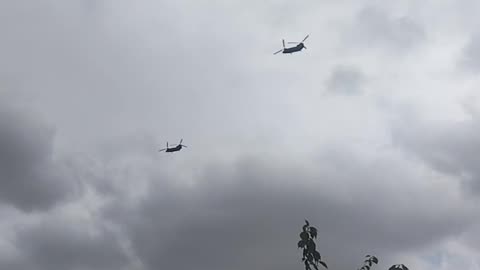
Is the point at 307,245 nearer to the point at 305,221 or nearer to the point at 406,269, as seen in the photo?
the point at 305,221

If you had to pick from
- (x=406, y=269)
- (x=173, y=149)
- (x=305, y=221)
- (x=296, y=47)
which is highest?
(x=173, y=149)

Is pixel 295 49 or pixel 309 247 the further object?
pixel 295 49

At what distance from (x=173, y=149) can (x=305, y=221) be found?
9203cm

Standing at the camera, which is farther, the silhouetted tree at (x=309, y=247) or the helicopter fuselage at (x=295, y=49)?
the helicopter fuselage at (x=295, y=49)

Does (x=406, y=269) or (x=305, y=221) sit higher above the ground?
(x=305, y=221)

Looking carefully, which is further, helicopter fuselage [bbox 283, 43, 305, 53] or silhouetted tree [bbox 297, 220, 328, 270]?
helicopter fuselage [bbox 283, 43, 305, 53]

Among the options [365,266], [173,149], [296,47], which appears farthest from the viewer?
[173,149]

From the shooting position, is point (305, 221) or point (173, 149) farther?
point (173, 149)

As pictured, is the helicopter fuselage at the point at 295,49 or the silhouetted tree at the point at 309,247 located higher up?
the helicopter fuselage at the point at 295,49

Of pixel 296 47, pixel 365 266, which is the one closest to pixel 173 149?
pixel 296 47

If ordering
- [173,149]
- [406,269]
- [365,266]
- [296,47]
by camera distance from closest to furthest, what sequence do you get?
[406,269]
[365,266]
[296,47]
[173,149]

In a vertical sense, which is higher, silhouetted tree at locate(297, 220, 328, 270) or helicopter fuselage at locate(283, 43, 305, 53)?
helicopter fuselage at locate(283, 43, 305, 53)

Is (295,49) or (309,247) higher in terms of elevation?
(295,49)

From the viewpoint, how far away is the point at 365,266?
32.9m
